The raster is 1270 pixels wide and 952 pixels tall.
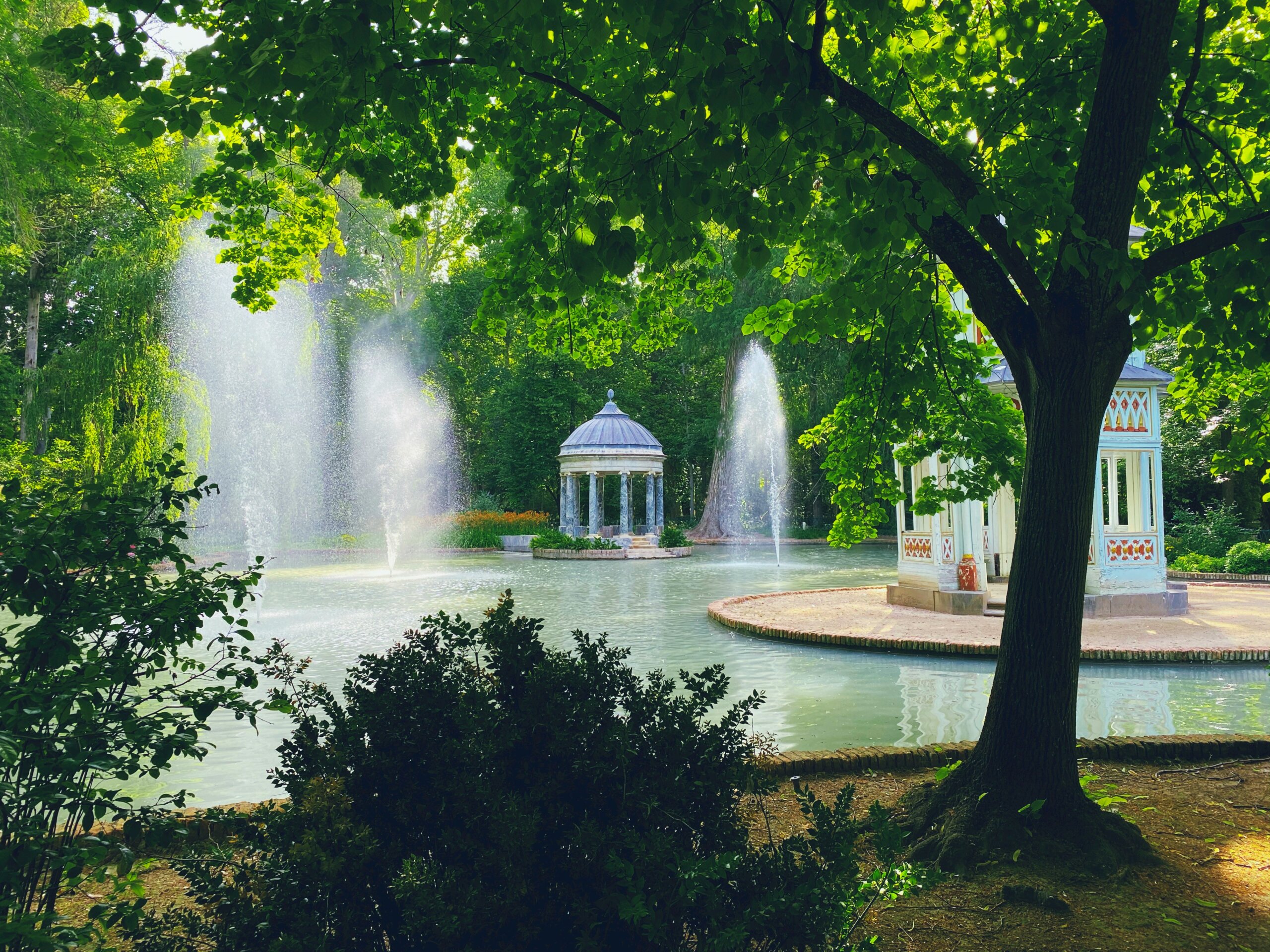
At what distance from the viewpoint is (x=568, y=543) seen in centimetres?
2883

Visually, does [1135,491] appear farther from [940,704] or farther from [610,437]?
[610,437]

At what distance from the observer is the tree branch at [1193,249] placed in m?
3.59

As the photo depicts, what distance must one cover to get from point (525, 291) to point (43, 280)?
28527mm

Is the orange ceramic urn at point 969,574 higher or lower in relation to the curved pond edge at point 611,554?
higher

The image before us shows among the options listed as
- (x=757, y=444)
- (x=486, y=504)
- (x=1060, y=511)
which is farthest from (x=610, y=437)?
(x=1060, y=511)

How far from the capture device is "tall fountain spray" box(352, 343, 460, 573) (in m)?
37.0

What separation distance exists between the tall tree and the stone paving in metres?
5.01

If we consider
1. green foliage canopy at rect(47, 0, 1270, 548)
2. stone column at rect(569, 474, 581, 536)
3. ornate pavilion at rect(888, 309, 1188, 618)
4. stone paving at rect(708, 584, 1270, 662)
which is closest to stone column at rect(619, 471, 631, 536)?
stone column at rect(569, 474, 581, 536)

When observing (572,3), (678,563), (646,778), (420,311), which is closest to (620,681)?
(646,778)

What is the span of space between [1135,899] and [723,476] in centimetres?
3218

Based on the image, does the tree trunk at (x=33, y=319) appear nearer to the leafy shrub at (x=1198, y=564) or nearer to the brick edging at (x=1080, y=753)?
the brick edging at (x=1080, y=753)

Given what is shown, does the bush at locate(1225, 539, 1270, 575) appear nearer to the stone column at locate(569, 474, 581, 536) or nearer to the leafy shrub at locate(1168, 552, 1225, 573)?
the leafy shrub at locate(1168, 552, 1225, 573)

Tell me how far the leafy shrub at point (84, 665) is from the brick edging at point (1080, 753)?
350 centimetres

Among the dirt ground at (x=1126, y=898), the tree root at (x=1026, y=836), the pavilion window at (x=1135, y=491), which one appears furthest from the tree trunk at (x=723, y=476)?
the tree root at (x=1026, y=836)
